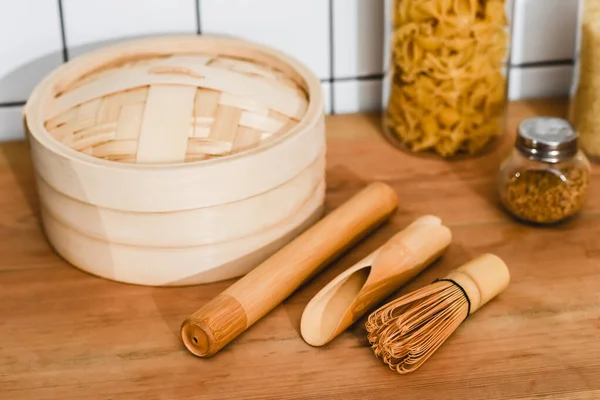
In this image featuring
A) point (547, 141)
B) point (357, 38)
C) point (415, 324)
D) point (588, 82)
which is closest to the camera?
point (415, 324)

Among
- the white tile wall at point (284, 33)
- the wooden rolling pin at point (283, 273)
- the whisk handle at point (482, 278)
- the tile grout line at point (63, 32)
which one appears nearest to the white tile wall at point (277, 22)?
the white tile wall at point (284, 33)

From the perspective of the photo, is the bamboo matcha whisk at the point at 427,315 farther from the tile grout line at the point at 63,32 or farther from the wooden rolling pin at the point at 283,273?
the tile grout line at the point at 63,32

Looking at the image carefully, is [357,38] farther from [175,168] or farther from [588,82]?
[175,168]

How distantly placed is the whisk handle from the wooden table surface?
0.02m

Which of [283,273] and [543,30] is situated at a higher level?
[543,30]

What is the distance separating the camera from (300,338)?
2.26 ft

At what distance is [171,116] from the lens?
0.72 meters

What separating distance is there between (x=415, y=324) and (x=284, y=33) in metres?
0.46

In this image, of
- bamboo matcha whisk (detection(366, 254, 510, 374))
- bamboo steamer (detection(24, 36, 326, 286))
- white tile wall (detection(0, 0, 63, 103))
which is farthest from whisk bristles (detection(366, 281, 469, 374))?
white tile wall (detection(0, 0, 63, 103))

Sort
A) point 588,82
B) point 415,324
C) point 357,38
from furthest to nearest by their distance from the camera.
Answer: point 357,38 < point 588,82 < point 415,324

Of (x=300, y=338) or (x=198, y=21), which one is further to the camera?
(x=198, y=21)

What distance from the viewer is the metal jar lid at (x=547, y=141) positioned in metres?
0.78

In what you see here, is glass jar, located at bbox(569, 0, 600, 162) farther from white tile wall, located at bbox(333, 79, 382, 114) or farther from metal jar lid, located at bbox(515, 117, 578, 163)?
white tile wall, located at bbox(333, 79, 382, 114)

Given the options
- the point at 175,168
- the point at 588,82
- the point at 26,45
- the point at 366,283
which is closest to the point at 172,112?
the point at 175,168
